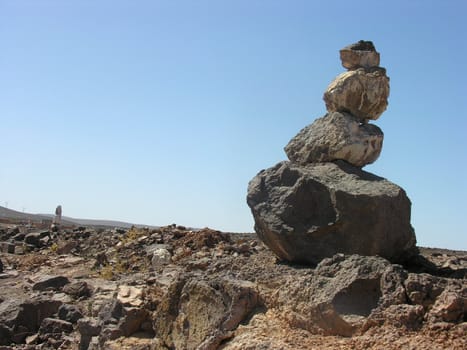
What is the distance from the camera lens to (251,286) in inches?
209

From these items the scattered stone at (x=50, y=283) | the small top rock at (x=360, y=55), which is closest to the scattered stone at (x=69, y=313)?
the scattered stone at (x=50, y=283)

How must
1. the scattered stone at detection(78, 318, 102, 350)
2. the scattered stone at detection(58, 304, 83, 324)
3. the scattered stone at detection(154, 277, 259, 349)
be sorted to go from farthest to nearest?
the scattered stone at detection(58, 304, 83, 324)
the scattered stone at detection(78, 318, 102, 350)
the scattered stone at detection(154, 277, 259, 349)

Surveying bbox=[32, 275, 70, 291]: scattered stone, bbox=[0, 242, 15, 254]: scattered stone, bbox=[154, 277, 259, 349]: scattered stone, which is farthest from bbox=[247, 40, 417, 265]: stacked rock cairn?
bbox=[0, 242, 15, 254]: scattered stone

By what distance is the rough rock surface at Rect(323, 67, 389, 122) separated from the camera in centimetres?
692

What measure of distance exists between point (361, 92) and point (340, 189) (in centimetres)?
150

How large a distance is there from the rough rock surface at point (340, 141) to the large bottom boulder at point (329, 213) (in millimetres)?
190

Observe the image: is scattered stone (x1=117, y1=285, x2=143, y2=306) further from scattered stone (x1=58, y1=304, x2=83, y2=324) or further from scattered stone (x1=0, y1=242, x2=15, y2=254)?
scattered stone (x1=0, y1=242, x2=15, y2=254)

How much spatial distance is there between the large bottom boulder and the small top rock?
139 centimetres

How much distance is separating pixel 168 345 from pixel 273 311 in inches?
53.3

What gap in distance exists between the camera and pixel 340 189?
6160 millimetres

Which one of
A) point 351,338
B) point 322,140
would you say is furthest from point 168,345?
point 322,140

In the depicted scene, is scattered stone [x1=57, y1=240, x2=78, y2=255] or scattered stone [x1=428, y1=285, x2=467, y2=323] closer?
scattered stone [x1=428, y1=285, x2=467, y2=323]

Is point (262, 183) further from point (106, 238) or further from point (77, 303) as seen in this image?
point (106, 238)

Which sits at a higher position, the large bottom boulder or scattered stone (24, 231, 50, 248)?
the large bottom boulder
